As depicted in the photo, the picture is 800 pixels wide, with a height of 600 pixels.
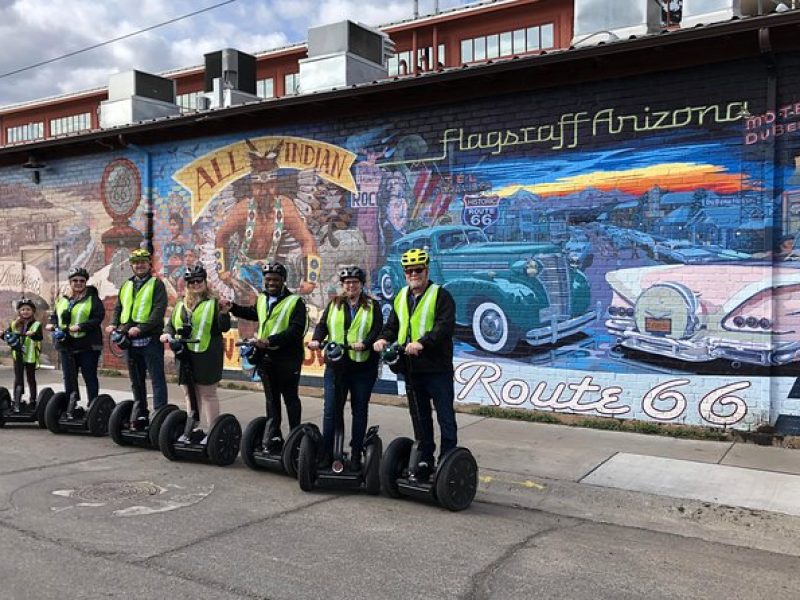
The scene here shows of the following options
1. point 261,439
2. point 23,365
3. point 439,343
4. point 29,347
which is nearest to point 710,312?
point 439,343

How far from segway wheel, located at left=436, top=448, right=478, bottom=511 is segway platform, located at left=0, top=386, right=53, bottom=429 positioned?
528 cm

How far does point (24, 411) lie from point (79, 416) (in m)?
0.87

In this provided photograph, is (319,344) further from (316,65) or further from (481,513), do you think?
(316,65)

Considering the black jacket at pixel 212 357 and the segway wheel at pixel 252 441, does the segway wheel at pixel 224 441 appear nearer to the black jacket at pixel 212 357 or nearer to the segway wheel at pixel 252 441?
the segway wheel at pixel 252 441

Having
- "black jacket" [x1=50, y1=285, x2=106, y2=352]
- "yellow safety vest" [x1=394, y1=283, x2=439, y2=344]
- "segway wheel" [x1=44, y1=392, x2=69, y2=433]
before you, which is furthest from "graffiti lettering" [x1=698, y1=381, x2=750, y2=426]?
"segway wheel" [x1=44, y1=392, x2=69, y2=433]

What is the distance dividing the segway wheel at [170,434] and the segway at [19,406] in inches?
87.4

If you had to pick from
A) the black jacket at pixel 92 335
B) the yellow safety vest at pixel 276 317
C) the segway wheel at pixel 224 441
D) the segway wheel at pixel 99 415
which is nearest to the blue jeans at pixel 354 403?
the yellow safety vest at pixel 276 317

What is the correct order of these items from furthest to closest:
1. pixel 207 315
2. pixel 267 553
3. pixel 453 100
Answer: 1. pixel 453 100
2. pixel 207 315
3. pixel 267 553

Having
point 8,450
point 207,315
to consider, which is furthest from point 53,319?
point 207,315

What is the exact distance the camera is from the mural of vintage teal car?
8.73 metres

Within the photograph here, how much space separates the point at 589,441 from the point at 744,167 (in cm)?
330

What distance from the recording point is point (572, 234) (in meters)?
8.66

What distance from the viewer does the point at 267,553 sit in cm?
464

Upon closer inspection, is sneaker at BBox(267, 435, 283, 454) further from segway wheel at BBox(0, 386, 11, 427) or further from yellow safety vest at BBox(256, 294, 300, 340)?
segway wheel at BBox(0, 386, 11, 427)
